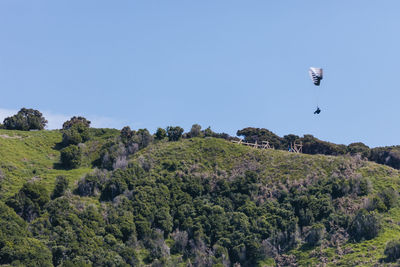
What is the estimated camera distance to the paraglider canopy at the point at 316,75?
5928cm

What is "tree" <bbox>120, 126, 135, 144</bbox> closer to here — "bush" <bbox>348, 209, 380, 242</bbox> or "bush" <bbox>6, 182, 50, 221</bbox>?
"bush" <bbox>6, 182, 50, 221</bbox>

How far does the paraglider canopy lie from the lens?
59.3m

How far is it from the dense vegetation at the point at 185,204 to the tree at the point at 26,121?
568cm

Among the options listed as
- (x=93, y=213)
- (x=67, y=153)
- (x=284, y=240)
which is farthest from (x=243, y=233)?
(x=67, y=153)

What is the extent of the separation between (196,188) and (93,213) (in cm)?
1367

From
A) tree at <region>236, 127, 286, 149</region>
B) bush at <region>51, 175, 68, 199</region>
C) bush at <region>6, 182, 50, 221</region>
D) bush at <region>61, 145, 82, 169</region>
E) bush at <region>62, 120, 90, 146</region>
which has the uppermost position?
tree at <region>236, 127, 286, 149</region>

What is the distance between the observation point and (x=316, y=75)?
59562mm

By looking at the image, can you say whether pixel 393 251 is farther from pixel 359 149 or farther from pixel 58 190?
pixel 359 149

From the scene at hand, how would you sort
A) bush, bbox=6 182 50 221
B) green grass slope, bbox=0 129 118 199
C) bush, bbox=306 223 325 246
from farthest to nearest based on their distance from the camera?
1. green grass slope, bbox=0 129 118 199
2. bush, bbox=306 223 325 246
3. bush, bbox=6 182 50 221

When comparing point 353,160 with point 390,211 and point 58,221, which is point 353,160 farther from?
point 58,221

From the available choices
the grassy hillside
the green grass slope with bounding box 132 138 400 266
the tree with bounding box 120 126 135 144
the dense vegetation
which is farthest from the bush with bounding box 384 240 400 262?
the tree with bounding box 120 126 135 144

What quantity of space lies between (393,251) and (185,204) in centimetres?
2272

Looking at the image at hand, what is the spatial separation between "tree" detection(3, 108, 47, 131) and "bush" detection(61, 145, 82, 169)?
626 inches

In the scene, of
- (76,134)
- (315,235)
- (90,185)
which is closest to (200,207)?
(90,185)
